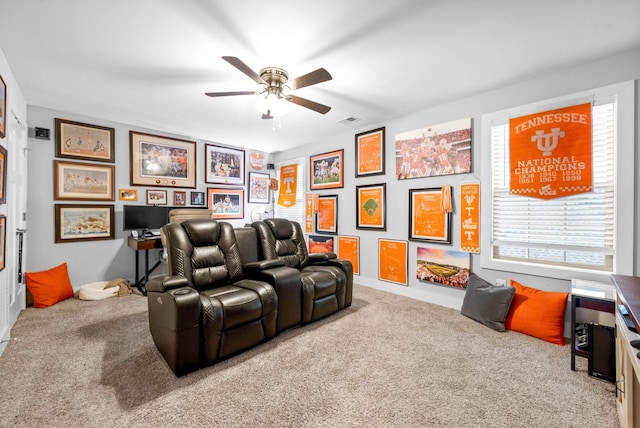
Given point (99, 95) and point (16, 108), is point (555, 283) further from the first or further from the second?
point (16, 108)

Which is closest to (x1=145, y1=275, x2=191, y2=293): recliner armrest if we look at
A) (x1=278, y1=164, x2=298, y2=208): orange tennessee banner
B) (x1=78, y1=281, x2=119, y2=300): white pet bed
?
(x1=78, y1=281, x2=119, y2=300): white pet bed

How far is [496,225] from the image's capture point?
315cm

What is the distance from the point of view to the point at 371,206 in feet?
14.4

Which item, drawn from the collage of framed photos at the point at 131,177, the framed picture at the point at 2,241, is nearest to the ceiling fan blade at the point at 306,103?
the framed picture at the point at 2,241

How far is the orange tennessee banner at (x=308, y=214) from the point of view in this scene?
5418 millimetres

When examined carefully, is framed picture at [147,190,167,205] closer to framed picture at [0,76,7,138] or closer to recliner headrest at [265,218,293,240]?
framed picture at [0,76,7,138]

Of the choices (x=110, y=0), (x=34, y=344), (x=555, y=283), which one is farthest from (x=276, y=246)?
(x=555, y=283)

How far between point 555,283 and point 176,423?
352cm

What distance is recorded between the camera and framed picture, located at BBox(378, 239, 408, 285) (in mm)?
3965

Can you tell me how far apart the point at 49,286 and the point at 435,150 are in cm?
544

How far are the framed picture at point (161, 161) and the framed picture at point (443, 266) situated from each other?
169 inches

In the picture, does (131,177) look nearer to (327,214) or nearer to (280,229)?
(280,229)

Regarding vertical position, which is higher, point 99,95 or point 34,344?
point 99,95

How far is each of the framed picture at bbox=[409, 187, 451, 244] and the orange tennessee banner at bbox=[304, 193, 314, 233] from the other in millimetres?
2149
